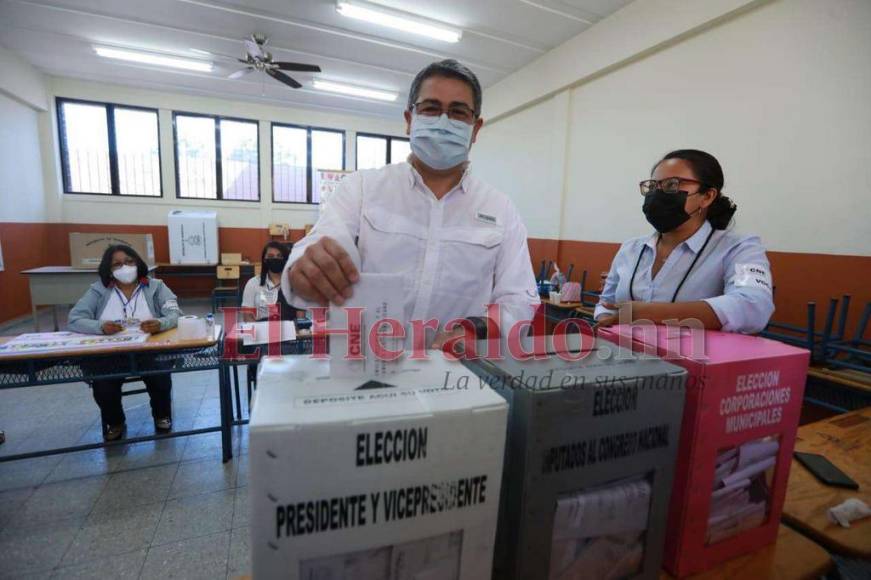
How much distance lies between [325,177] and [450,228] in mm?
6835

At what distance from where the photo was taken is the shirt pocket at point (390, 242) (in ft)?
3.47

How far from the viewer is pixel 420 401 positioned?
472 mm

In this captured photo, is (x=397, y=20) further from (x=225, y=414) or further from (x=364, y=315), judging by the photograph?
(x=364, y=315)

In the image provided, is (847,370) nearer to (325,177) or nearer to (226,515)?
(226,515)

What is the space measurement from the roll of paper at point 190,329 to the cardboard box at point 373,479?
2231 millimetres

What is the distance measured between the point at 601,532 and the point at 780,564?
39 centimetres

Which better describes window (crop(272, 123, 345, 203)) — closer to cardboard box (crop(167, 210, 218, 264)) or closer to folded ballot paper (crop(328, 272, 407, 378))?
cardboard box (crop(167, 210, 218, 264))

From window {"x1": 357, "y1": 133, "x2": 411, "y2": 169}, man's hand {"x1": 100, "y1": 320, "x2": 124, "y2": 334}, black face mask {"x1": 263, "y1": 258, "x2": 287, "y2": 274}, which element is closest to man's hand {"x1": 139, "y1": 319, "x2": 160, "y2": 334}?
man's hand {"x1": 100, "y1": 320, "x2": 124, "y2": 334}

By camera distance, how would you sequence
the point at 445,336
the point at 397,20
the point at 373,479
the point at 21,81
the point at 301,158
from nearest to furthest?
the point at 373,479 → the point at 445,336 → the point at 397,20 → the point at 21,81 → the point at 301,158

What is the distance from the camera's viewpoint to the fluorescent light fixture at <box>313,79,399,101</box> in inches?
231

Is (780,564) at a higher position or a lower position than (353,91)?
lower

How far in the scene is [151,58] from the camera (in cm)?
496

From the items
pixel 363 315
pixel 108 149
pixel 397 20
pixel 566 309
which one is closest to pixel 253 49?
pixel 397 20

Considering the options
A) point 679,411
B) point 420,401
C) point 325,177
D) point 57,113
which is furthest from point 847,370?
point 57,113
